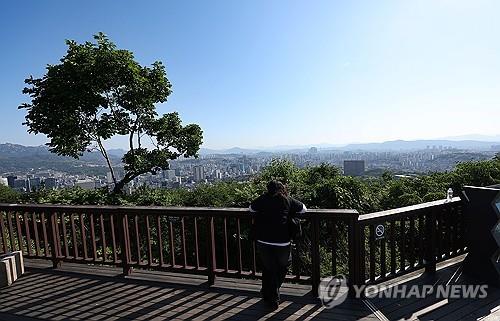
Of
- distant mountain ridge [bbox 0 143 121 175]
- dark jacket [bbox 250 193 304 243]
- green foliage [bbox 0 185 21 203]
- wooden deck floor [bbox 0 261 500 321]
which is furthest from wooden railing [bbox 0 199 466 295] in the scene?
distant mountain ridge [bbox 0 143 121 175]

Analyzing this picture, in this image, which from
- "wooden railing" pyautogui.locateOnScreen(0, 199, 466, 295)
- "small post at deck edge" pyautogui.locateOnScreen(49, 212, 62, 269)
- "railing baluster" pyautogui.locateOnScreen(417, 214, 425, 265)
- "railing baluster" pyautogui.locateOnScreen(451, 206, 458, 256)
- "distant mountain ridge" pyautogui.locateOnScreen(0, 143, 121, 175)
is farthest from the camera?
"distant mountain ridge" pyautogui.locateOnScreen(0, 143, 121, 175)

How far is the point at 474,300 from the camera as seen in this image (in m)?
3.66

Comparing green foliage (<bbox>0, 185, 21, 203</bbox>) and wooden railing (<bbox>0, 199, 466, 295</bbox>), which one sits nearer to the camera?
wooden railing (<bbox>0, 199, 466, 295</bbox>)

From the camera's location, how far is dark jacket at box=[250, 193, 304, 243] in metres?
3.50

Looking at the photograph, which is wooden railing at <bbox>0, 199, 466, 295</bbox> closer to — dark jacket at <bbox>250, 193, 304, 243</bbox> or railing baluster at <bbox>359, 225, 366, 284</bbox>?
railing baluster at <bbox>359, 225, 366, 284</bbox>

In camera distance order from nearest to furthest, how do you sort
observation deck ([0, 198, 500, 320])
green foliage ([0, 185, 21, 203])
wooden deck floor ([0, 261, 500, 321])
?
wooden deck floor ([0, 261, 500, 321]) < observation deck ([0, 198, 500, 320]) < green foliage ([0, 185, 21, 203])

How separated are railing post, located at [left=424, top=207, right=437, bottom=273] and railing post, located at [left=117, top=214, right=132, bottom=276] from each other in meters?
3.82

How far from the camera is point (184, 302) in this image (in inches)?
154

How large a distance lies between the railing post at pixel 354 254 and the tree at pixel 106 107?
7.58 m

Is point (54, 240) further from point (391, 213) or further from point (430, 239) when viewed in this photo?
point (430, 239)

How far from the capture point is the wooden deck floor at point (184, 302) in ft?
11.5

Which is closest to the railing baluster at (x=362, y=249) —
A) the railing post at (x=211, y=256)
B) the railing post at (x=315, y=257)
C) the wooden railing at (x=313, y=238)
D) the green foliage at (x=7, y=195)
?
the wooden railing at (x=313, y=238)

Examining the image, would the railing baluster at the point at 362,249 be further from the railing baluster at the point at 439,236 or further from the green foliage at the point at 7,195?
the green foliage at the point at 7,195

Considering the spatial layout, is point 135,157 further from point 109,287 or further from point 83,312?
point 83,312
